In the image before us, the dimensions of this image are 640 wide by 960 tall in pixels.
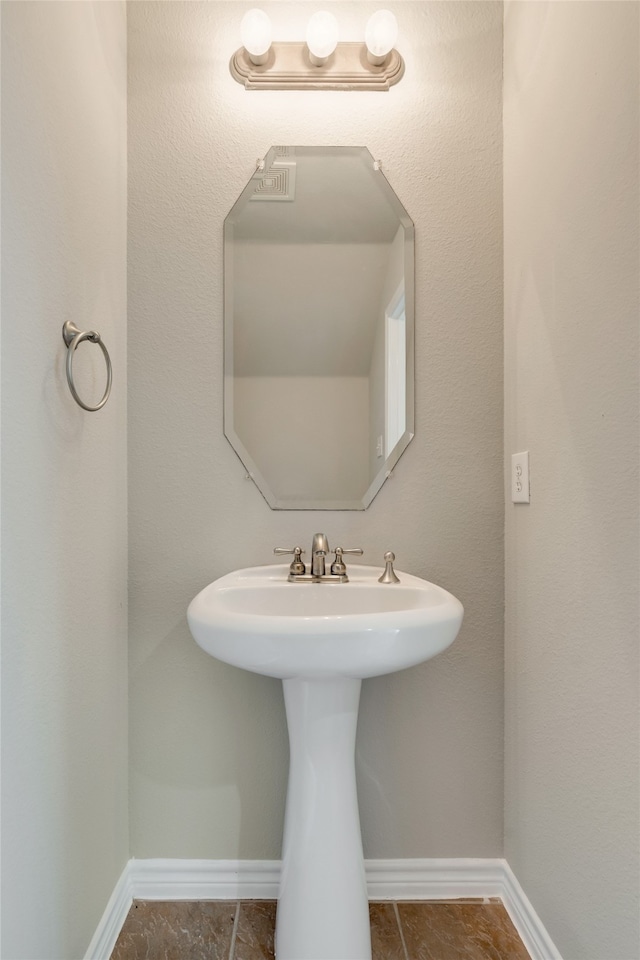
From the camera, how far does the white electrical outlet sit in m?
1.24

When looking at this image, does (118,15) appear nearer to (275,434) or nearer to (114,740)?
(275,434)

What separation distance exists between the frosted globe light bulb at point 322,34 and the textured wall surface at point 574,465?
1.42ft

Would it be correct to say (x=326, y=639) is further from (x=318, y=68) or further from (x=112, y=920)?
(x=318, y=68)

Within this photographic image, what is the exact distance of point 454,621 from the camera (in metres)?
0.98

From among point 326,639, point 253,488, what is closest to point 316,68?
point 253,488

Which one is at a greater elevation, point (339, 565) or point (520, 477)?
point (520, 477)

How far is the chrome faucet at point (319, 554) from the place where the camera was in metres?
1.27

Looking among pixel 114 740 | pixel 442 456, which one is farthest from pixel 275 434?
pixel 114 740

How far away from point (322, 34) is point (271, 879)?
1.98 meters

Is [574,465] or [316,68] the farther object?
[316,68]

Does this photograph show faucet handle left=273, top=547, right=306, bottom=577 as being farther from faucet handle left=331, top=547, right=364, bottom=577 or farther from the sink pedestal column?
the sink pedestal column

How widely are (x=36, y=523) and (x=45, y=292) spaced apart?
1.29 ft

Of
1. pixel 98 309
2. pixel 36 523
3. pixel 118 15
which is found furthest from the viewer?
pixel 118 15

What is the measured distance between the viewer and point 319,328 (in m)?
1.40
